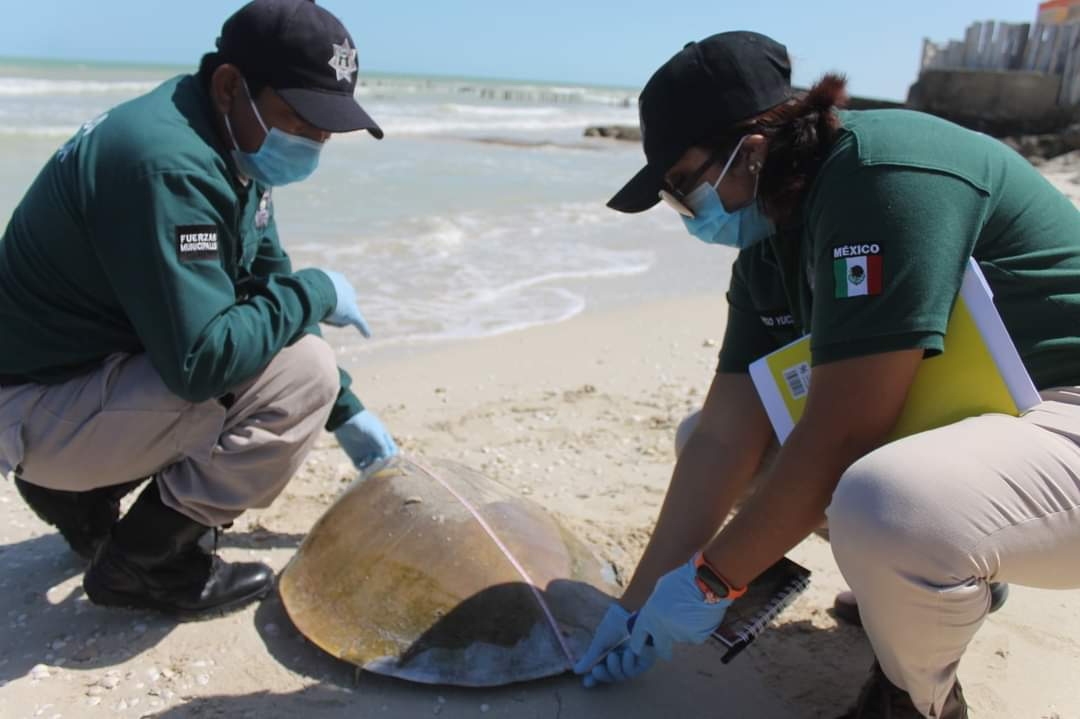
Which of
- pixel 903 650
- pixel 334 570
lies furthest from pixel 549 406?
pixel 903 650

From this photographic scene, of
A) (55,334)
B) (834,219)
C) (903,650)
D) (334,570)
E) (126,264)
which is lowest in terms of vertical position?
(334,570)

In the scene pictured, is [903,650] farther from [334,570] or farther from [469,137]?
[469,137]

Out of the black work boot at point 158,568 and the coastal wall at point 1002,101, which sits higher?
the black work boot at point 158,568

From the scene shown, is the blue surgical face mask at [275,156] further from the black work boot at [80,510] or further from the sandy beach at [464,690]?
the sandy beach at [464,690]

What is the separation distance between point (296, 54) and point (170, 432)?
1.00 m

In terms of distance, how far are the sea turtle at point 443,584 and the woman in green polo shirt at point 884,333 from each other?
33 cm

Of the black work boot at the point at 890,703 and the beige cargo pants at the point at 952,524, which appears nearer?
the beige cargo pants at the point at 952,524

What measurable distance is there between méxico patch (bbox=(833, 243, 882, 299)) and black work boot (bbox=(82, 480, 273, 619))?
1.76 meters

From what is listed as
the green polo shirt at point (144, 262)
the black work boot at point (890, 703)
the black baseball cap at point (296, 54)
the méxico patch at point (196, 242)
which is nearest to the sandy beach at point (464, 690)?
the black work boot at point (890, 703)

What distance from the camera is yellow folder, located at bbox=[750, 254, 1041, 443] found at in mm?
1619

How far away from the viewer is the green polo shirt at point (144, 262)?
204 centimetres

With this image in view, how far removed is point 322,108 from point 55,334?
86 cm

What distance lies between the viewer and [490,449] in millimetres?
3576

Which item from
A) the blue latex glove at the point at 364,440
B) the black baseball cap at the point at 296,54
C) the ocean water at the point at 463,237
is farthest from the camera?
the ocean water at the point at 463,237
